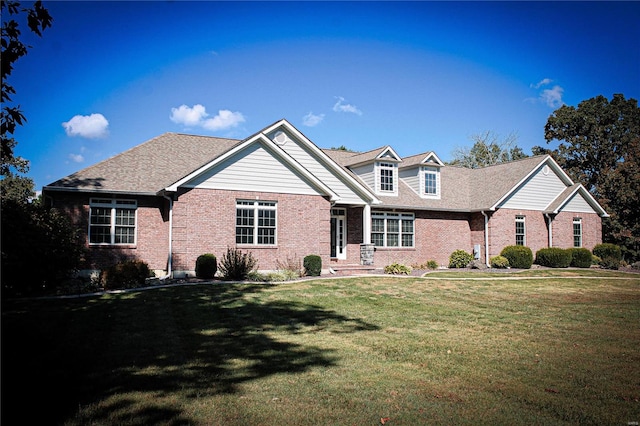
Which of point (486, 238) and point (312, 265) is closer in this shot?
point (312, 265)

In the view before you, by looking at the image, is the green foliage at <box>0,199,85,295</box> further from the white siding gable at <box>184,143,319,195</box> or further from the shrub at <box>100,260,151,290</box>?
the white siding gable at <box>184,143,319,195</box>

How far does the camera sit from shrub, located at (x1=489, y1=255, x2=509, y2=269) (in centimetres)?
2614

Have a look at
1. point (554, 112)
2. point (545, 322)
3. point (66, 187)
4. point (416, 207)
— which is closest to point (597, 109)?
point (554, 112)

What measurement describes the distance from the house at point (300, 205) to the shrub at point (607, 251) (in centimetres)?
101

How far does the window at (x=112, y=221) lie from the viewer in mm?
19000

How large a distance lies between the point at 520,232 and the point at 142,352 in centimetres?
2587

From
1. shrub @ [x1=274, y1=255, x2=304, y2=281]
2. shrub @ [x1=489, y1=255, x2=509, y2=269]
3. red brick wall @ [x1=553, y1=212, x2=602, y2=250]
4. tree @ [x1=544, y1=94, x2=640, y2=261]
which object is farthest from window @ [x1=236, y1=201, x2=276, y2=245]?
tree @ [x1=544, y1=94, x2=640, y2=261]

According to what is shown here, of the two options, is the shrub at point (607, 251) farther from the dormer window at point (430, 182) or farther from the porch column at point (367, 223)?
the porch column at point (367, 223)

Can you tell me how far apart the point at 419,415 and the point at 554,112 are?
44.8m

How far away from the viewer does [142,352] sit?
7824mm

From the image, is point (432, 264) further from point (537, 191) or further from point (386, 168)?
point (537, 191)

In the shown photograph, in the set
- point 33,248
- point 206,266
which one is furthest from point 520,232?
point 33,248

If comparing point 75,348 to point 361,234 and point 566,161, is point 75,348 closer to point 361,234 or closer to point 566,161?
point 361,234

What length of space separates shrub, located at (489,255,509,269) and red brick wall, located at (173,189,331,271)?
1073 cm
